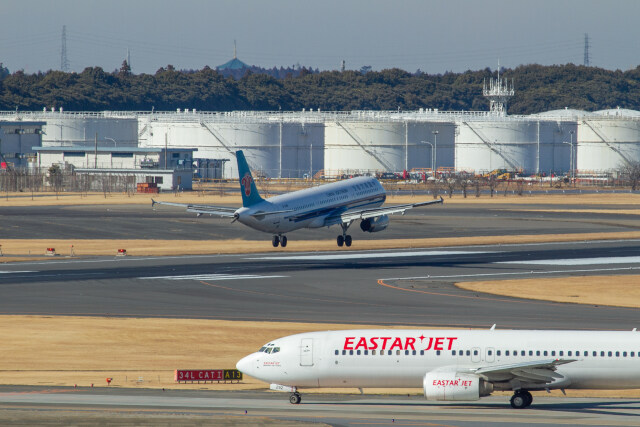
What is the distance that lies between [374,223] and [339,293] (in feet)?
106

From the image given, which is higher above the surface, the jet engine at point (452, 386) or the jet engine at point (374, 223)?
the jet engine at point (374, 223)

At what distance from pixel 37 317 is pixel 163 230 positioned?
6251 centimetres

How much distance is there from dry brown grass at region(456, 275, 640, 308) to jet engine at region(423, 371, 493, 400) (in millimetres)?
35138

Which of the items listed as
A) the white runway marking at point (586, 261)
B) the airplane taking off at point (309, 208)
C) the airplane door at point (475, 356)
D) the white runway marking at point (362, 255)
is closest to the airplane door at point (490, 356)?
the airplane door at point (475, 356)

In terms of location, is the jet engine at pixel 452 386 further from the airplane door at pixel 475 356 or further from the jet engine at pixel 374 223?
the jet engine at pixel 374 223

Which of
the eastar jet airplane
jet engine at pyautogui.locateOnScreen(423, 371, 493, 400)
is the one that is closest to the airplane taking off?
the eastar jet airplane

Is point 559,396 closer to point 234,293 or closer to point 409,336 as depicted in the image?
point 409,336

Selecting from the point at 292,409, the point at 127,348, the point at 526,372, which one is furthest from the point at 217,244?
the point at 526,372

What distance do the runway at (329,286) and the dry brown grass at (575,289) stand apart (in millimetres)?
2265

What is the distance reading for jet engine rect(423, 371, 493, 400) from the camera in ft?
134

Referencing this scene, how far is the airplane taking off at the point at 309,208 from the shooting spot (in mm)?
95125

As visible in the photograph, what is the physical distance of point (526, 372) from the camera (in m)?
41.4

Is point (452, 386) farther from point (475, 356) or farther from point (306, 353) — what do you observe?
point (306, 353)

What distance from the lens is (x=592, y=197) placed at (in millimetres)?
196250
